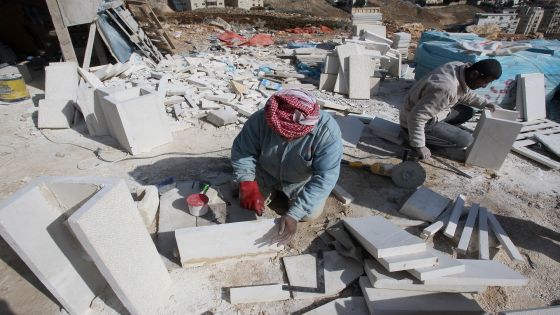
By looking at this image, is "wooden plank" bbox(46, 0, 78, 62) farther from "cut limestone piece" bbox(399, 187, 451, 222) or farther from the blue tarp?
the blue tarp

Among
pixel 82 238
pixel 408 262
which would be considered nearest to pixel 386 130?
pixel 408 262

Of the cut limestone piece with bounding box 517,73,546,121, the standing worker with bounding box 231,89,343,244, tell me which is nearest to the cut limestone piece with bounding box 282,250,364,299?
the standing worker with bounding box 231,89,343,244

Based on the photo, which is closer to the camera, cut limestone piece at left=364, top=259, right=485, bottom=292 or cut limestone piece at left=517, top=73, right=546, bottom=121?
cut limestone piece at left=364, top=259, right=485, bottom=292

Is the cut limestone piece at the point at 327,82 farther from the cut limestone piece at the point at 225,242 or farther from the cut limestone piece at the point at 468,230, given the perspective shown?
the cut limestone piece at the point at 225,242

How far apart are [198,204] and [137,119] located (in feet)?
6.89

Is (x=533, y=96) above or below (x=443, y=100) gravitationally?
below

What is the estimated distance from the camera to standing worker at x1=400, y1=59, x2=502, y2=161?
4121 mm

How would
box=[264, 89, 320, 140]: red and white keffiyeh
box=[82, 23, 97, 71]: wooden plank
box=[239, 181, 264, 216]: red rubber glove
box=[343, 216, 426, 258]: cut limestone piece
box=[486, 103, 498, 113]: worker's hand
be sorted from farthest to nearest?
box=[82, 23, 97, 71]: wooden plank → box=[486, 103, 498, 113]: worker's hand → box=[239, 181, 264, 216]: red rubber glove → box=[264, 89, 320, 140]: red and white keffiyeh → box=[343, 216, 426, 258]: cut limestone piece

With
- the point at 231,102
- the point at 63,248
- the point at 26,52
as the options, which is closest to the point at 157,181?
the point at 63,248

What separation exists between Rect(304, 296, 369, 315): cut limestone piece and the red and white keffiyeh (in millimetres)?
1516

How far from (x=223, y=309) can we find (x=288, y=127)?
1710 millimetres

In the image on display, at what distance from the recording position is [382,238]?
8.59ft

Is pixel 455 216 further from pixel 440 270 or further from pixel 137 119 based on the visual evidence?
pixel 137 119

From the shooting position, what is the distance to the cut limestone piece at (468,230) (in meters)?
3.19
